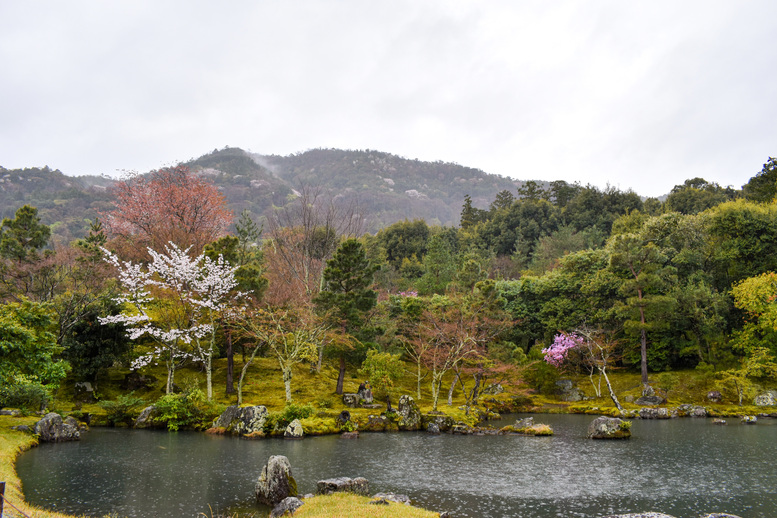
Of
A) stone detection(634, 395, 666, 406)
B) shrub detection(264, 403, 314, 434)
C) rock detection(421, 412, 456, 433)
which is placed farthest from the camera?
stone detection(634, 395, 666, 406)

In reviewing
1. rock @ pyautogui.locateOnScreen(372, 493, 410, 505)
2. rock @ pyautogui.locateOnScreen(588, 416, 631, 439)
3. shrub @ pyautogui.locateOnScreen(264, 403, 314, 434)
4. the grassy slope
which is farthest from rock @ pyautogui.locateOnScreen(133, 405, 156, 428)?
rock @ pyautogui.locateOnScreen(588, 416, 631, 439)

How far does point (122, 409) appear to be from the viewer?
81.5ft

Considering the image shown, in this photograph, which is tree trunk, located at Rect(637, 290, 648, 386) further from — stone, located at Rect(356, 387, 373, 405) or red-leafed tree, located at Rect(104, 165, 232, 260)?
red-leafed tree, located at Rect(104, 165, 232, 260)

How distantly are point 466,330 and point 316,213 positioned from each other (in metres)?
16.1

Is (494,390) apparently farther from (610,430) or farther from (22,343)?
(22,343)

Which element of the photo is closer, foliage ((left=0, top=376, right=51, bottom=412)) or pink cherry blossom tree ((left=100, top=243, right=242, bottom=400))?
foliage ((left=0, top=376, right=51, bottom=412))

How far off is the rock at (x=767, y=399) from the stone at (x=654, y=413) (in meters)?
7.13

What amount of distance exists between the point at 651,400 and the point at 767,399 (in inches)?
282

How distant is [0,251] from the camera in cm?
3234

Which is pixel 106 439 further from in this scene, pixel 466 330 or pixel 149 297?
pixel 466 330

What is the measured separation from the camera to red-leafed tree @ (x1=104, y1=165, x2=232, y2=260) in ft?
126

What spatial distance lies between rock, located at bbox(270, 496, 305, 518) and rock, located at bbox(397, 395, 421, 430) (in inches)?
576

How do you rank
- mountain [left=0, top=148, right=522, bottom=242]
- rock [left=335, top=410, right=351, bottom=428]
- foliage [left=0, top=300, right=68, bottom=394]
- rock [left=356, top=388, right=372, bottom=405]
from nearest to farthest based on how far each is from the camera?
foliage [left=0, top=300, right=68, bottom=394]
rock [left=335, top=410, right=351, bottom=428]
rock [left=356, top=388, right=372, bottom=405]
mountain [left=0, top=148, right=522, bottom=242]

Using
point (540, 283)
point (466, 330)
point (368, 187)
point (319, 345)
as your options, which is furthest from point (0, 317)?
point (368, 187)
